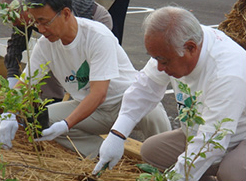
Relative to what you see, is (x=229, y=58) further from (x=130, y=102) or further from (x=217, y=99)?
(x=130, y=102)

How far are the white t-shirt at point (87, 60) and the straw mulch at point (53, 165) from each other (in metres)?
0.39

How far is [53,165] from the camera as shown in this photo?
2.92 meters

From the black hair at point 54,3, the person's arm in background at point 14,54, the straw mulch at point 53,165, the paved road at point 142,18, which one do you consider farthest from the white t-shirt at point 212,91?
the paved road at point 142,18

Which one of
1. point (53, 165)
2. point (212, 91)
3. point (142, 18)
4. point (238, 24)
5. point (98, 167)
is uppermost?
point (212, 91)

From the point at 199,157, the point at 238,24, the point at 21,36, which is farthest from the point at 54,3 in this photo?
the point at 238,24

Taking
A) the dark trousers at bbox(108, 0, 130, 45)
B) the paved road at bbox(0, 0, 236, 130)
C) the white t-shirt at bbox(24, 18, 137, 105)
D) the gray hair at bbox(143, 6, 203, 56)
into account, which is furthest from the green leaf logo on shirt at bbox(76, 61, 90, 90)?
the paved road at bbox(0, 0, 236, 130)

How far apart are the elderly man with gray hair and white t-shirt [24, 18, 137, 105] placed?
368 millimetres

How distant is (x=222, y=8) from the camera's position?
10148mm

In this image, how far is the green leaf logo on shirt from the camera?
3215 millimetres

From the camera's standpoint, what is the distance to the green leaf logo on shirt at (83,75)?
3.21 meters

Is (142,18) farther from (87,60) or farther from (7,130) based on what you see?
(7,130)

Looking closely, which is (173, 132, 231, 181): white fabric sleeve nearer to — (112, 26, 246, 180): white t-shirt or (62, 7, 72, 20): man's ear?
(112, 26, 246, 180): white t-shirt

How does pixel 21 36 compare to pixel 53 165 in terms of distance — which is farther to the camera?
pixel 21 36

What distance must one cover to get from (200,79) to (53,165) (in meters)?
1.01
